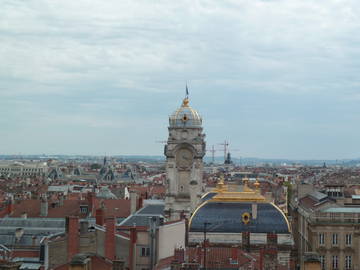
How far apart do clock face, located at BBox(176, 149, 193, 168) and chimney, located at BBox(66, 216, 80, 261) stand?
32025mm

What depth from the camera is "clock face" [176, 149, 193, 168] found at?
80500 millimetres

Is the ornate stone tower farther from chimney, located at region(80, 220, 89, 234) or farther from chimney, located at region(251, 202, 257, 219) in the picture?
chimney, located at region(80, 220, 89, 234)

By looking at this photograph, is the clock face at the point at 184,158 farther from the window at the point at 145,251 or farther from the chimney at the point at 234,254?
the chimney at the point at 234,254

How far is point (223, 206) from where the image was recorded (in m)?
59.4

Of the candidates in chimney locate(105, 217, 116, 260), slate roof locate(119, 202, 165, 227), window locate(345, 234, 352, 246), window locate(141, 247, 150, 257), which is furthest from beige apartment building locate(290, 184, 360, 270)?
chimney locate(105, 217, 116, 260)

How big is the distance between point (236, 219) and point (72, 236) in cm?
1336

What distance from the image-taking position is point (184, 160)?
265 feet

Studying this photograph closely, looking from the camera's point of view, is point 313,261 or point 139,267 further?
point 139,267

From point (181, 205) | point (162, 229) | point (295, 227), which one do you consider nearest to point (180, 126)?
point (181, 205)

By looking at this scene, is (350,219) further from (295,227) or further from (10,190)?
(10,190)

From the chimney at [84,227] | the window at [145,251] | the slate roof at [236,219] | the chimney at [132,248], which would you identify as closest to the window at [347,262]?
the slate roof at [236,219]

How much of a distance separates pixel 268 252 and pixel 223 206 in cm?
994

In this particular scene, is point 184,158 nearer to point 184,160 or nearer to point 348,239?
point 184,160

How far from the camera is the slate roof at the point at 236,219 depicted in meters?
57.2
